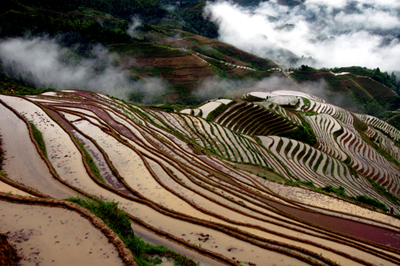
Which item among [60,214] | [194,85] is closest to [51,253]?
[60,214]

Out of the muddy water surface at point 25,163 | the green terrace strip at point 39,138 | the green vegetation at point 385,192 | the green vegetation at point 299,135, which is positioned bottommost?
the muddy water surface at point 25,163

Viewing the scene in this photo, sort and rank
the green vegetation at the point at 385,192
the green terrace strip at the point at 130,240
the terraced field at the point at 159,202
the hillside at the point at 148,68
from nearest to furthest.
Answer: the terraced field at the point at 159,202 < the green terrace strip at the point at 130,240 < the green vegetation at the point at 385,192 < the hillside at the point at 148,68

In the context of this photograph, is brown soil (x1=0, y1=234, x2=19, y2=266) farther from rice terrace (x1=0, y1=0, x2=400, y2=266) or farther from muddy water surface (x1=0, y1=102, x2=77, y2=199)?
muddy water surface (x1=0, y1=102, x2=77, y2=199)

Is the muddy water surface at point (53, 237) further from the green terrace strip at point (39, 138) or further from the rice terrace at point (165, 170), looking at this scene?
the green terrace strip at point (39, 138)

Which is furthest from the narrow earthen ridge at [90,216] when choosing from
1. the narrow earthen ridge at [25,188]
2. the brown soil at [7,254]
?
the brown soil at [7,254]

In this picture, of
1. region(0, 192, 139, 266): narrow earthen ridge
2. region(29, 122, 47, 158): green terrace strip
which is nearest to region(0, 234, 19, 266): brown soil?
region(0, 192, 139, 266): narrow earthen ridge

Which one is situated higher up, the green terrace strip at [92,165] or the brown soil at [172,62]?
the brown soil at [172,62]

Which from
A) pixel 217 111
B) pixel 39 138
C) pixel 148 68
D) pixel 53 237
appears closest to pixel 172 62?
pixel 148 68

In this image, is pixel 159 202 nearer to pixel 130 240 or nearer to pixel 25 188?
pixel 130 240
